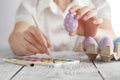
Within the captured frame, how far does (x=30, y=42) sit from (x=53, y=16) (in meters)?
0.35

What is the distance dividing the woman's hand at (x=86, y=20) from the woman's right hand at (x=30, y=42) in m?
0.10

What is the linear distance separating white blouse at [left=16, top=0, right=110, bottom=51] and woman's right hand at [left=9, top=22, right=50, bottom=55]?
0.22 metres

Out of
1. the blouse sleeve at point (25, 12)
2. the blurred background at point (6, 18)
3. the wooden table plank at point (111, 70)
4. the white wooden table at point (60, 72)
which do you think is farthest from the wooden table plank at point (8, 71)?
the blurred background at point (6, 18)

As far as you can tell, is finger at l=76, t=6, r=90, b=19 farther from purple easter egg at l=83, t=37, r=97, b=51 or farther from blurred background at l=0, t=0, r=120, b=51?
blurred background at l=0, t=0, r=120, b=51

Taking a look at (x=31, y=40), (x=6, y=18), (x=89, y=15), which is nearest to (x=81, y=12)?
(x=89, y=15)

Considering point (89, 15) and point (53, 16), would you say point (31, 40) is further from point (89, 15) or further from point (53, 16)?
point (53, 16)

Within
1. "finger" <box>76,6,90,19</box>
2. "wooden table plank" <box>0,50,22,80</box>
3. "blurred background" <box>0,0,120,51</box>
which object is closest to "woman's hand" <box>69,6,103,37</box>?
"finger" <box>76,6,90,19</box>

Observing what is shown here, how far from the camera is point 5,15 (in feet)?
4.45

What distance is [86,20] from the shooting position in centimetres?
79

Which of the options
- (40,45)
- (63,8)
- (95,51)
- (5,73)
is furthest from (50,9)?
(5,73)

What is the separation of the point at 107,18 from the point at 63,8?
198 millimetres

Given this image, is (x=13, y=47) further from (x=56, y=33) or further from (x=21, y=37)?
(x=56, y=33)

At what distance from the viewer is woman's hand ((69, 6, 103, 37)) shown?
0.76 metres

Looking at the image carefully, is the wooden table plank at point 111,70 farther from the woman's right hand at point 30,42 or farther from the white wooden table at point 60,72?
the woman's right hand at point 30,42
